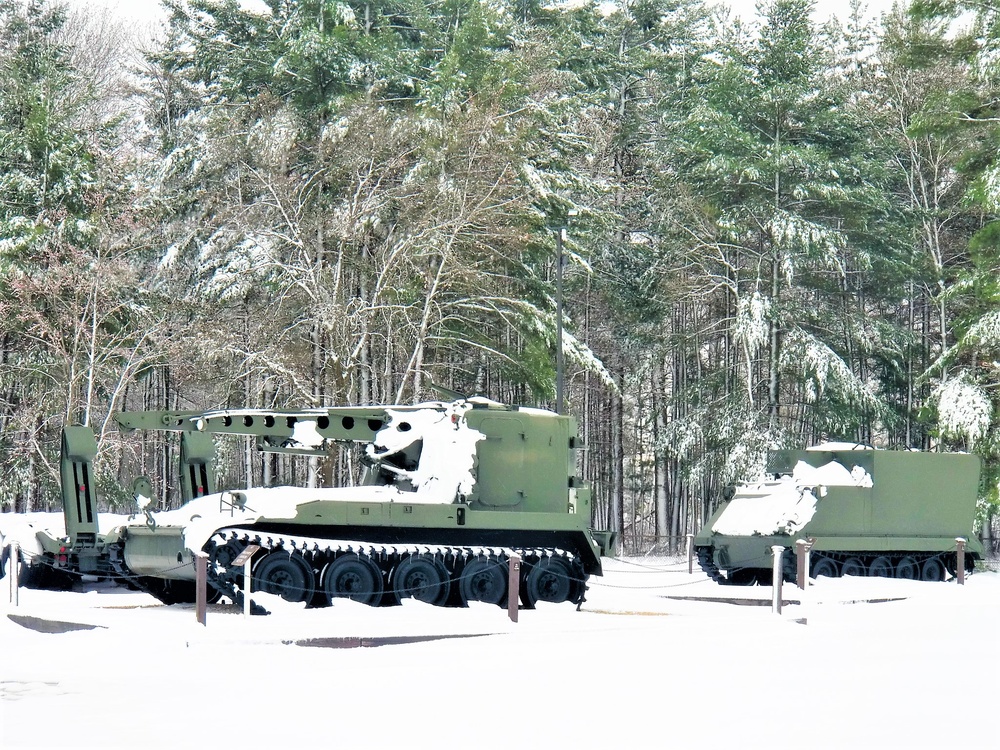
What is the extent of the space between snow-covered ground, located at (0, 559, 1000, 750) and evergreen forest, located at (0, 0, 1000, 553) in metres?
12.2

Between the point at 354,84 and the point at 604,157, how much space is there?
9155mm

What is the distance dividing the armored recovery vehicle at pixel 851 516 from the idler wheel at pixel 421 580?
24.1 ft

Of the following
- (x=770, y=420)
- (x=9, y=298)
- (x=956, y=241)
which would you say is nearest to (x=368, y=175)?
(x=9, y=298)

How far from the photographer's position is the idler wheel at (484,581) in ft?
54.6

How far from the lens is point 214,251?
30891 millimetres

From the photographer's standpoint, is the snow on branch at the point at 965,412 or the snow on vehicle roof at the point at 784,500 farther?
the snow on branch at the point at 965,412

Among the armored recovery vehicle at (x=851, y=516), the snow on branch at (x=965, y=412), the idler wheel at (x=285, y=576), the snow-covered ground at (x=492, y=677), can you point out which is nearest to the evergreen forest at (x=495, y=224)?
the snow on branch at (x=965, y=412)

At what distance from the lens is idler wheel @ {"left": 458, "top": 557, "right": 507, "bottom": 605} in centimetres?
1666

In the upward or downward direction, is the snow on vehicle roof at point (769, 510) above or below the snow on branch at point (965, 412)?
below

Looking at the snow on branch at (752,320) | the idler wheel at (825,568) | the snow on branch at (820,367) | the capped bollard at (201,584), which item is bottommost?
the idler wheel at (825,568)

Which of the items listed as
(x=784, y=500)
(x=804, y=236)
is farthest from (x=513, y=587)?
(x=804, y=236)

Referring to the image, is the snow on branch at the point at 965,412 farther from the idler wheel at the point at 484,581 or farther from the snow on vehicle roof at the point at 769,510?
the idler wheel at the point at 484,581

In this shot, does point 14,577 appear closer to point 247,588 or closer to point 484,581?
point 247,588

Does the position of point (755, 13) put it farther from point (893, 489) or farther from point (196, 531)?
point (196, 531)
